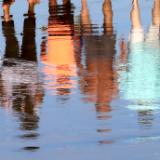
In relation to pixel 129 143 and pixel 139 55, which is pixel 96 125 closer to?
pixel 129 143

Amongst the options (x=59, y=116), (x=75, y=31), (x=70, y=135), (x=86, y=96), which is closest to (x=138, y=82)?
(x=86, y=96)

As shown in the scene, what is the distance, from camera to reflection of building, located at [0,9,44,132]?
828 centimetres

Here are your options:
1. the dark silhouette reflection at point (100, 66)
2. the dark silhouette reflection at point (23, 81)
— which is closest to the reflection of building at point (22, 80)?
the dark silhouette reflection at point (23, 81)

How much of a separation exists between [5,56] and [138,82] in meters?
2.66

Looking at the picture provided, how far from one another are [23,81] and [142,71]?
4.81 feet

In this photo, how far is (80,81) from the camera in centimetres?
950

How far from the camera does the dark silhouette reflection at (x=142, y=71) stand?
27.0 ft

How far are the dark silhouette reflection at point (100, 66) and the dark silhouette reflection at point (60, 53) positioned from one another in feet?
0.60

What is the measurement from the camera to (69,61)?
10680 mm

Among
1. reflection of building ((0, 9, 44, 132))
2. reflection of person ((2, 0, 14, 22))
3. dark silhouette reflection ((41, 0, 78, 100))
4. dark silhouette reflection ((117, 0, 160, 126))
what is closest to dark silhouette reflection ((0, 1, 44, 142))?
reflection of building ((0, 9, 44, 132))

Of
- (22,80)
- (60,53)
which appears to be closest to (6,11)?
(60,53)

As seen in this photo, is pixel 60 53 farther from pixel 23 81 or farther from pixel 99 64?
pixel 23 81

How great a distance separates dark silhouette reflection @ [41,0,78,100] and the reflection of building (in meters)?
0.17

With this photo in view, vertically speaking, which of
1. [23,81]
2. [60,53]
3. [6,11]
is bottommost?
[23,81]
